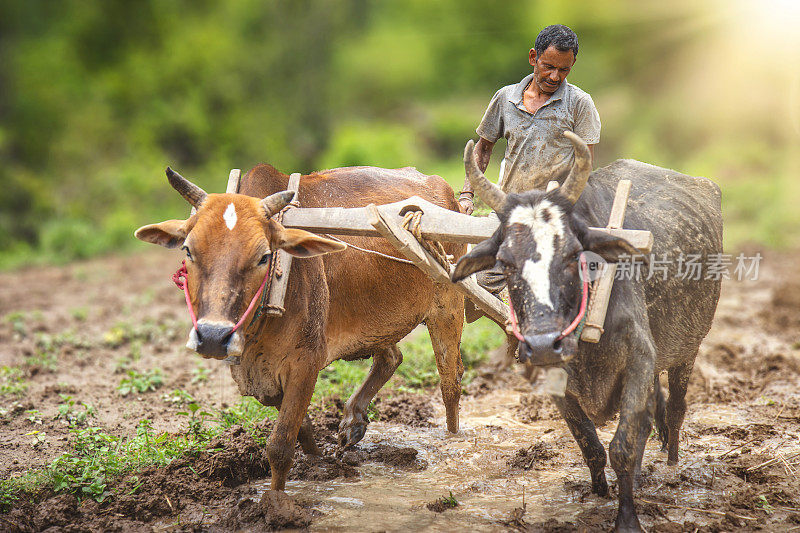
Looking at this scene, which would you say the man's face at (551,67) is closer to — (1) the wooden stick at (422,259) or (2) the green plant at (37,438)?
(1) the wooden stick at (422,259)

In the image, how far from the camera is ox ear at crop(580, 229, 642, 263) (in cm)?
386

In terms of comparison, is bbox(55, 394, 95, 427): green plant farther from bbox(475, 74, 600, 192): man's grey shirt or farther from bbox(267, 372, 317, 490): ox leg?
bbox(475, 74, 600, 192): man's grey shirt

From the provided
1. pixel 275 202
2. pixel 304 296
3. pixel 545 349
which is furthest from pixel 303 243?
pixel 545 349

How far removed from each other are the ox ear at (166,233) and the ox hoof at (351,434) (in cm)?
193

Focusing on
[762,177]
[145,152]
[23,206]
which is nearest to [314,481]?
[23,206]

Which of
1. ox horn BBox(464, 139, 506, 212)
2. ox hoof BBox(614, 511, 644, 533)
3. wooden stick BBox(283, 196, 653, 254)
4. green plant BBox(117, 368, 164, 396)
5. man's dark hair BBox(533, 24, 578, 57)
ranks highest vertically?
man's dark hair BBox(533, 24, 578, 57)

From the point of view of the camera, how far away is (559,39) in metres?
4.73

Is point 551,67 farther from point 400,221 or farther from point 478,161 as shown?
point 400,221

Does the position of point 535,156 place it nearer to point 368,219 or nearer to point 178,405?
point 368,219

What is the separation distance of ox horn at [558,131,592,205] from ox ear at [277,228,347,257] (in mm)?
1284

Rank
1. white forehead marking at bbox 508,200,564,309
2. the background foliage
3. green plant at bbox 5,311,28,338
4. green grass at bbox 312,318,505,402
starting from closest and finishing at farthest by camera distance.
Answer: white forehead marking at bbox 508,200,564,309, green grass at bbox 312,318,505,402, green plant at bbox 5,311,28,338, the background foliage

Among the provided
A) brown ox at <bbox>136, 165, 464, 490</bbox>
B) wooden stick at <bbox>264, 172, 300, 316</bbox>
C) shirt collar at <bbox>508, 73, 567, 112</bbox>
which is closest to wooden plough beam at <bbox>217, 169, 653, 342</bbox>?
wooden stick at <bbox>264, 172, 300, 316</bbox>

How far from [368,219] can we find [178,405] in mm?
2886

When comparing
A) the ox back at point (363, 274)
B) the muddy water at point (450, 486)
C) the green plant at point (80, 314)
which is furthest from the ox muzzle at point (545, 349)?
the green plant at point (80, 314)
